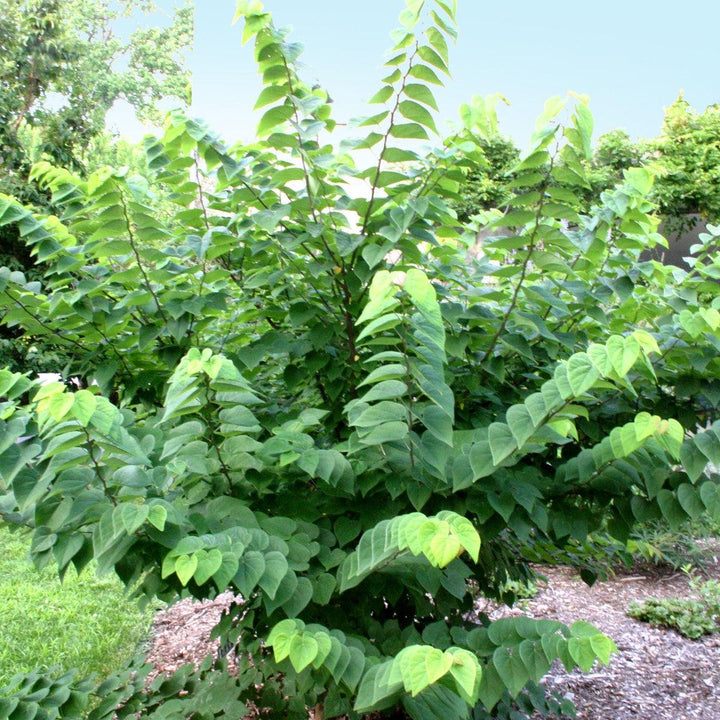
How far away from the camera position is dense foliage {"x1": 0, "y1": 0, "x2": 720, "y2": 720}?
3.63 feet

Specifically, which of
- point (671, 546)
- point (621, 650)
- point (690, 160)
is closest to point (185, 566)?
point (621, 650)

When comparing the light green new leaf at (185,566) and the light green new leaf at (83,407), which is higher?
the light green new leaf at (83,407)

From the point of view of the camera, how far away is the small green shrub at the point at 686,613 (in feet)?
13.7

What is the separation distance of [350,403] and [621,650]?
11.2ft

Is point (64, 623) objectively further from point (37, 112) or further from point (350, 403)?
point (37, 112)

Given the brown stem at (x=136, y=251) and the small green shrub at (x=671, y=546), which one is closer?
the brown stem at (x=136, y=251)

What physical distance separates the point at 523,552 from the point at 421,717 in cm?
104

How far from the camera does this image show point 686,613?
168 inches

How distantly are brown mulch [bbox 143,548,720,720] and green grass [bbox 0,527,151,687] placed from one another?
0.21 meters

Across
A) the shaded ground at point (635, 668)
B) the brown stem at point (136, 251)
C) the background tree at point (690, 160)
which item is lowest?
the shaded ground at point (635, 668)

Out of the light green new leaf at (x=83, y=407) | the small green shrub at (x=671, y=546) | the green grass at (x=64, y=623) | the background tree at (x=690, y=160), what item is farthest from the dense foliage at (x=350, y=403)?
the background tree at (x=690, y=160)

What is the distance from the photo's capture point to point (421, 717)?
1.21 metres

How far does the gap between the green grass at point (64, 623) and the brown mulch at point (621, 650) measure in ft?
0.69

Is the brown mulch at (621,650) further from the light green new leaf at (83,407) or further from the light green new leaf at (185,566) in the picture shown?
the light green new leaf at (83,407)
